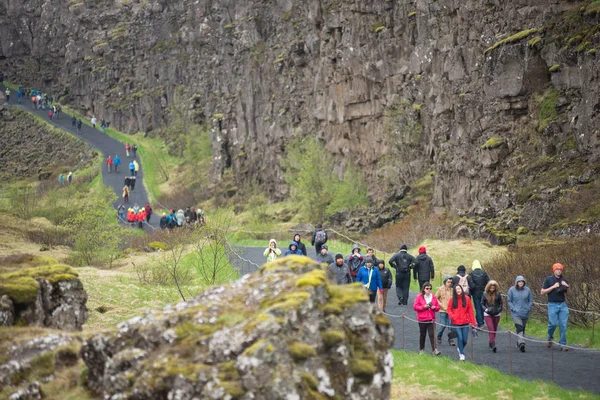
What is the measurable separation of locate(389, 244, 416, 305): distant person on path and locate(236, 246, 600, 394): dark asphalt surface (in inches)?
90.3

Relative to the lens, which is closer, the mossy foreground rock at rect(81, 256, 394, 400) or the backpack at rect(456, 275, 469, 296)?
the mossy foreground rock at rect(81, 256, 394, 400)

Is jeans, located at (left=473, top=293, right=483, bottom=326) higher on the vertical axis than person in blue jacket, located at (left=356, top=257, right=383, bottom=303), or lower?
lower

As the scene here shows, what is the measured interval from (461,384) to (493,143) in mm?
25422

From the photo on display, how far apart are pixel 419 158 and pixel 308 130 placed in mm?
16049

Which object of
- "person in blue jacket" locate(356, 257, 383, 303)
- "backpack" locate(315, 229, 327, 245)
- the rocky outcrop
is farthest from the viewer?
"backpack" locate(315, 229, 327, 245)

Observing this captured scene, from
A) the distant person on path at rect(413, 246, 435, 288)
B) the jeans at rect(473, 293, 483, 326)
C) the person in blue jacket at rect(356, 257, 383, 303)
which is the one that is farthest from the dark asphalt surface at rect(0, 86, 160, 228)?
the jeans at rect(473, 293, 483, 326)

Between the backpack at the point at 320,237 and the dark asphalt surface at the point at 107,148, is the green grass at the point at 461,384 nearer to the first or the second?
the backpack at the point at 320,237

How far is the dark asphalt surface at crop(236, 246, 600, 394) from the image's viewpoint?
16.7 m

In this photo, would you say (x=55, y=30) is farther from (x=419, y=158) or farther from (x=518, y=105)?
(x=518, y=105)

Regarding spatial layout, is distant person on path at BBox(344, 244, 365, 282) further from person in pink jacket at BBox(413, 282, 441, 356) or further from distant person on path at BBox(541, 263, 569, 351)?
distant person on path at BBox(541, 263, 569, 351)

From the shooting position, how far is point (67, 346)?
12844 millimetres

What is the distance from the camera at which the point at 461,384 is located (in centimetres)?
1656

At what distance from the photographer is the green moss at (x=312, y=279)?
1183cm

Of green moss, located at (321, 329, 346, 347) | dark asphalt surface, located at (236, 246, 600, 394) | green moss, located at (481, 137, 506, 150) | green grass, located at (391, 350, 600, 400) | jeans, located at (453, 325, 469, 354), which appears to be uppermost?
green moss, located at (481, 137, 506, 150)
